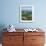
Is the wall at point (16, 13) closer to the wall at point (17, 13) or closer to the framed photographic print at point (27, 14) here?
the wall at point (17, 13)

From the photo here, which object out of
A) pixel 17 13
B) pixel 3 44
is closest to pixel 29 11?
pixel 17 13

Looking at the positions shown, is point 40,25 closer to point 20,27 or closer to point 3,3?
point 20,27

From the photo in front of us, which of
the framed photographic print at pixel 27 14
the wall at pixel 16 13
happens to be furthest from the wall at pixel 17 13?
the framed photographic print at pixel 27 14

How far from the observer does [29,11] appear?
13.2 feet

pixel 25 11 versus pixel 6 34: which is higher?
pixel 25 11

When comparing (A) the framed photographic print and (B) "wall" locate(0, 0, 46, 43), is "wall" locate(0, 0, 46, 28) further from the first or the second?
(A) the framed photographic print

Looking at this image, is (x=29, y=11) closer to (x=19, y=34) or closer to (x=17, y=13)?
(x=17, y=13)

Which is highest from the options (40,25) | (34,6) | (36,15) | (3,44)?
(34,6)

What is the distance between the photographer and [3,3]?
4.02 meters

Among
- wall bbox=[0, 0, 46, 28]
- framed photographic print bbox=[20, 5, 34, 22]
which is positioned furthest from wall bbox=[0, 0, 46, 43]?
framed photographic print bbox=[20, 5, 34, 22]

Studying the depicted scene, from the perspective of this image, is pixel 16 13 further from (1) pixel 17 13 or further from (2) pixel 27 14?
(2) pixel 27 14

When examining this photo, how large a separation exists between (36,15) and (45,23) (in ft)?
1.32

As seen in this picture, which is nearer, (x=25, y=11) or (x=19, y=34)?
(x=19, y=34)

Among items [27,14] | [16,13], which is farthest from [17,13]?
[27,14]
